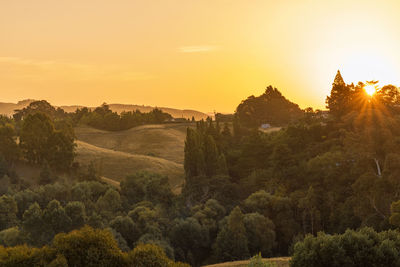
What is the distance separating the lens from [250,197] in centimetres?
4391

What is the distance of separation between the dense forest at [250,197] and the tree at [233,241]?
89 millimetres

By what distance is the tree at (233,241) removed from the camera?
3625 cm

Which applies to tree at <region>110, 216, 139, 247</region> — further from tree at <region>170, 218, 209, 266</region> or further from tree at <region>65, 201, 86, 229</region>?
tree at <region>170, 218, 209, 266</region>

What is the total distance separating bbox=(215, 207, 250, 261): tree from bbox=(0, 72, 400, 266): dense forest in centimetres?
9

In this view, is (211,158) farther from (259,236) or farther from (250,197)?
(259,236)

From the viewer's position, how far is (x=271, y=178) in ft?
159

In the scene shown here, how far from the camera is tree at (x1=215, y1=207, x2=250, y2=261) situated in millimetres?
36250

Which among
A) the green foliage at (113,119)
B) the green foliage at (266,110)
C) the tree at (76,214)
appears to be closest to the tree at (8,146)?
the tree at (76,214)

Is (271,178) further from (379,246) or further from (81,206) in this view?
(379,246)

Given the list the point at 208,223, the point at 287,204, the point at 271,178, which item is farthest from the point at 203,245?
the point at 271,178

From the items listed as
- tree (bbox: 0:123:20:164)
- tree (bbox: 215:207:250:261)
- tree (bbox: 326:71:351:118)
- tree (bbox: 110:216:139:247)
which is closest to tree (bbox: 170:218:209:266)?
tree (bbox: 215:207:250:261)

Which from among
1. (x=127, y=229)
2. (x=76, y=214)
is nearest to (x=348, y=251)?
(x=127, y=229)

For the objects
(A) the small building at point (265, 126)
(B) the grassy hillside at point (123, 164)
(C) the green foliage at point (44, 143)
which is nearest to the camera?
(C) the green foliage at point (44, 143)

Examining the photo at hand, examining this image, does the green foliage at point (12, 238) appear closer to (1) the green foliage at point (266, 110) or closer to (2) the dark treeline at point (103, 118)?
(1) the green foliage at point (266, 110)
